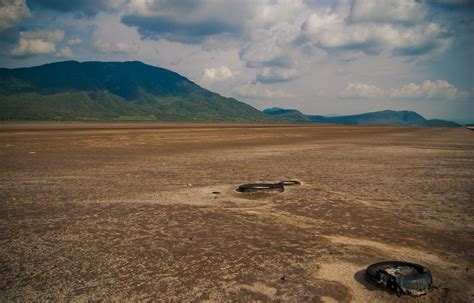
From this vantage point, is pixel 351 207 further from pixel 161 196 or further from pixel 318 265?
pixel 161 196

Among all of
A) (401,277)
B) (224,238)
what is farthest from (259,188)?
(401,277)

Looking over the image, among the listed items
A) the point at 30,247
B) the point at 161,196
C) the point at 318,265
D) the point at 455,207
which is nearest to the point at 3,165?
the point at 161,196

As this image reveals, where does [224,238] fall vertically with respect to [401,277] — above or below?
below

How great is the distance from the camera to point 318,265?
5.25 metres

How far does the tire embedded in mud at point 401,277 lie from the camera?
4.33 m

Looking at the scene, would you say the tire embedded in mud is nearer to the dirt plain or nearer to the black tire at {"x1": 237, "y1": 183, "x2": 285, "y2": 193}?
the dirt plain

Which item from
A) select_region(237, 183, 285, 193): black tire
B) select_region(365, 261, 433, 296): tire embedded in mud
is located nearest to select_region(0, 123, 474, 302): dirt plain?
select_region(365, 261, 433, 296): tire embedded in mud

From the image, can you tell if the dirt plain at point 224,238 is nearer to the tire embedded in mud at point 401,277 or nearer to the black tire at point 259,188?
the tire embedded in mud at point 401,277

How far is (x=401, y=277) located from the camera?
4.44 metres

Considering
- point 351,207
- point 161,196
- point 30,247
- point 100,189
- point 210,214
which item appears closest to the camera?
point 30,247

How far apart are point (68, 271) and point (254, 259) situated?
3.01 m

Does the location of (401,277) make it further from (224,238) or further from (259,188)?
(259,188)

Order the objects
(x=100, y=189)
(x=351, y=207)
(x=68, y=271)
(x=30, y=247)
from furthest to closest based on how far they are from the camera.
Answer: (x=100, y=189) < (x=351, y=207) < (x=30, y=247) < (x=68, y=271)

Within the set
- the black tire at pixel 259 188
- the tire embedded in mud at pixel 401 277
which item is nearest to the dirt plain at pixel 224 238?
the tire embedded in mud at pixel 401 277
